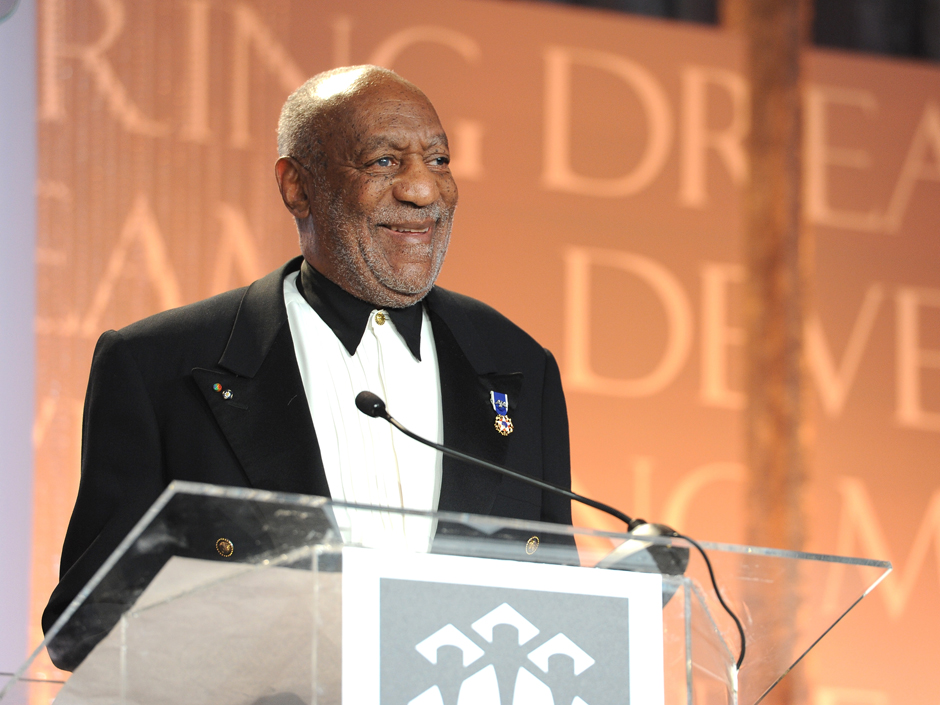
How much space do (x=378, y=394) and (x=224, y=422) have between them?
234mm

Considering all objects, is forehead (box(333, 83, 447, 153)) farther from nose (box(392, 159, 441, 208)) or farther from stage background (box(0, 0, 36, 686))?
stage background (box(0, 0, 36, 686))

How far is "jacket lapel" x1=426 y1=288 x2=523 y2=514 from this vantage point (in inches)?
66.3

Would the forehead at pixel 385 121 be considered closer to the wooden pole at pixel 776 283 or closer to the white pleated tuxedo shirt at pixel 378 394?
the white pleated tuxedo shirt at pixel 378 394

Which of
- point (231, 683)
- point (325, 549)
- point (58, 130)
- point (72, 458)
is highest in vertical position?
point (58, 130)

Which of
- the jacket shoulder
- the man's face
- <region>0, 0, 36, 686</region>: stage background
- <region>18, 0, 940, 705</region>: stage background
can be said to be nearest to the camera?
the man's face

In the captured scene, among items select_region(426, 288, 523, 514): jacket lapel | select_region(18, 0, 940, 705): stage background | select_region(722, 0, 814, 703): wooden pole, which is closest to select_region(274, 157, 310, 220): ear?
select_region(426, 288, 523, 514): jacket lapel

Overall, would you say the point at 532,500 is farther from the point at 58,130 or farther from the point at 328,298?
the point at 58,130

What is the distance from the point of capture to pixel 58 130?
3.29 m

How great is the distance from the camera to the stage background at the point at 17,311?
3.06 m

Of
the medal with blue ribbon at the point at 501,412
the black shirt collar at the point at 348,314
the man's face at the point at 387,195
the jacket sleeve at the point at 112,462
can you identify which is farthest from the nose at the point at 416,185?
the jacket sleeve at the point at 112,462

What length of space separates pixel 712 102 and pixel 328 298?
8.27ft

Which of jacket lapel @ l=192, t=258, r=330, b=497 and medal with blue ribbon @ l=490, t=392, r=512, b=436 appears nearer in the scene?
jacket lapel @ l=192, t=258, r=330, b=497

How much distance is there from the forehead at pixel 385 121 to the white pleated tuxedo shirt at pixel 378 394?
0.21 m

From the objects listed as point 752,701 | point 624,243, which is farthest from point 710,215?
point 752,701
